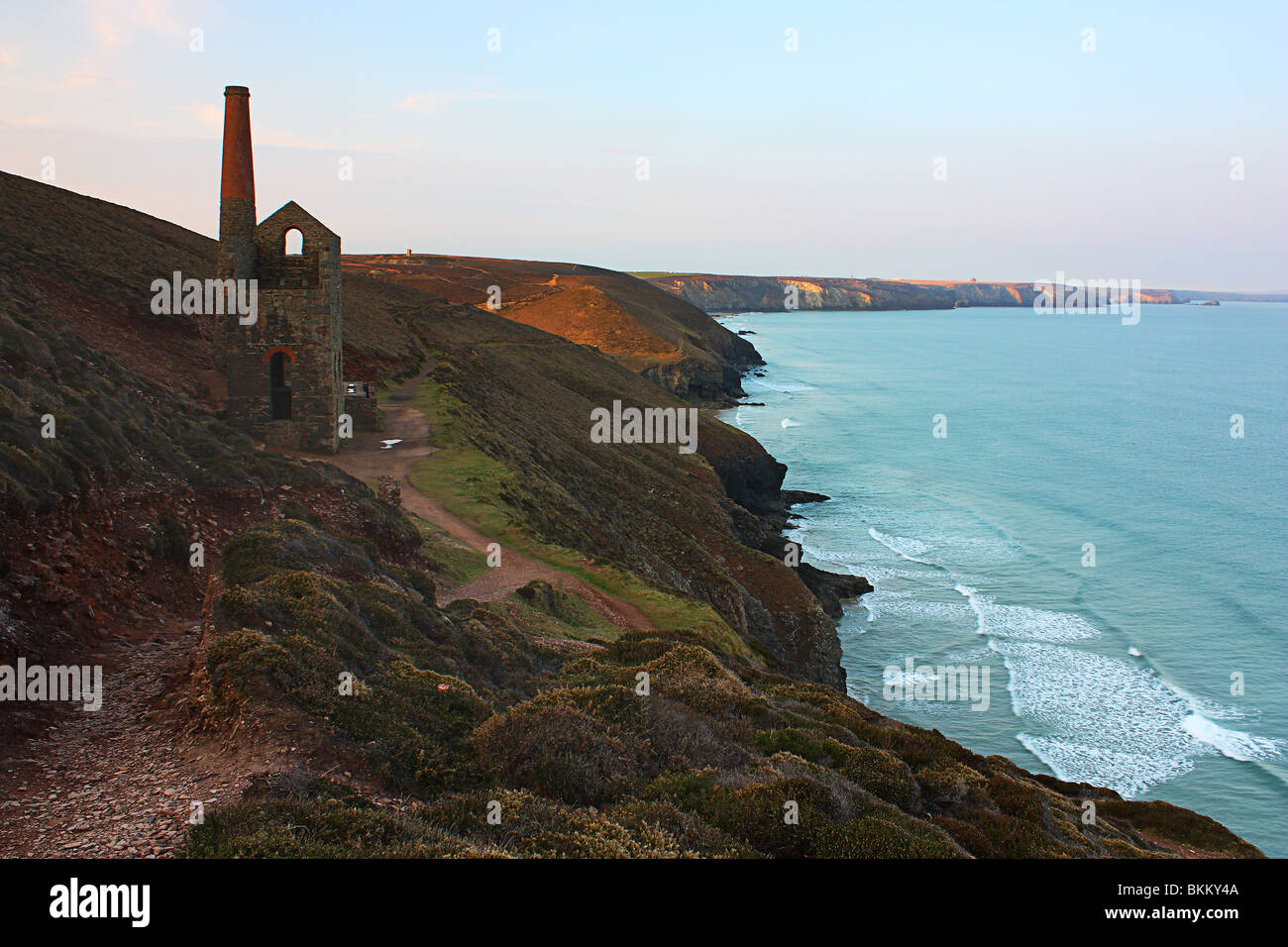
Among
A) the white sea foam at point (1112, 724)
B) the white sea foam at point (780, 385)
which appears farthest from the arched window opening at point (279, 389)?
the white sea foam at point (780, 385)

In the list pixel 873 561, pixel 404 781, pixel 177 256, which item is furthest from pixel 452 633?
pixel 177 256

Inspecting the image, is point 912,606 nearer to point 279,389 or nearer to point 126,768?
point 279,389

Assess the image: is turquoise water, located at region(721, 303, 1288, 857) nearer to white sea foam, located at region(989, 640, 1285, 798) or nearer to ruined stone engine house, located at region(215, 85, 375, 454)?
white sea foam, located at region(989, 640, 1285, 798)

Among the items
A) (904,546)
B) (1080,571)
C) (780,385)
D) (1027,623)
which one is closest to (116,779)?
(1027,623)

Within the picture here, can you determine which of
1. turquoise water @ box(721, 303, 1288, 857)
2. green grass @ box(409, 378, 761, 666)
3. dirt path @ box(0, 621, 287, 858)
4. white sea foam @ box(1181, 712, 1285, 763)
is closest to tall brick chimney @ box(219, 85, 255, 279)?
green grass @ box(409, 378, 761, 666)
